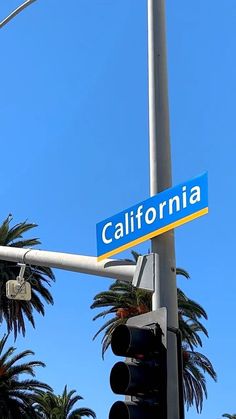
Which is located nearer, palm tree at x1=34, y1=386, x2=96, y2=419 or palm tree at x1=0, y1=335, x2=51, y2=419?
palm tree at x1=0, y1=335, x2=51, y2=419

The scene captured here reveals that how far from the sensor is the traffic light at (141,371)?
19.0ft

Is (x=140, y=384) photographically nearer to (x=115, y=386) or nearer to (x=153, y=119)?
(x=115, y=386)

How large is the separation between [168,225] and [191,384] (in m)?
34.8

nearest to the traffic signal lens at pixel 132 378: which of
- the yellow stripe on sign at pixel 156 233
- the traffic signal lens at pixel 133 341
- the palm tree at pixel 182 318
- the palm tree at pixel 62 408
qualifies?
the traffic signal lens at pixel 133 341

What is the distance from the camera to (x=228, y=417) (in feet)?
232

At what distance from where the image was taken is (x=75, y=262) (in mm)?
7953

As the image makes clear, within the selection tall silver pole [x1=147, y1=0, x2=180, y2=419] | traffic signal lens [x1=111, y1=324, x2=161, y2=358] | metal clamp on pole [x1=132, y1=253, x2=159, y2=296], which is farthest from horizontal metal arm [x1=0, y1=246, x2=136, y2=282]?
traffic signal lens [x1=111, y1=324, x2=161, y2=358]

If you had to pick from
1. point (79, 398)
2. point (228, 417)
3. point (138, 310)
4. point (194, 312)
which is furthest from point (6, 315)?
point (228, 417)

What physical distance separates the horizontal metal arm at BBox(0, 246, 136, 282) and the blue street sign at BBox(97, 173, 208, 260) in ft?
0.64

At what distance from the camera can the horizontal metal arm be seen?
7404 mm

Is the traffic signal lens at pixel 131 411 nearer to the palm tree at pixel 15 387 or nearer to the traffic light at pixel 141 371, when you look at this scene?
the traffic light at pixel 141 371

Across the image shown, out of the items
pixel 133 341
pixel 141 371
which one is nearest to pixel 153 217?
pixel 133 341

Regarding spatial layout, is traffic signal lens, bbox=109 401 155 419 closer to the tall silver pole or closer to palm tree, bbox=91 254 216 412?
the tall silver pole

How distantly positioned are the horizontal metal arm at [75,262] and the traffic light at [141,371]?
1221mm
